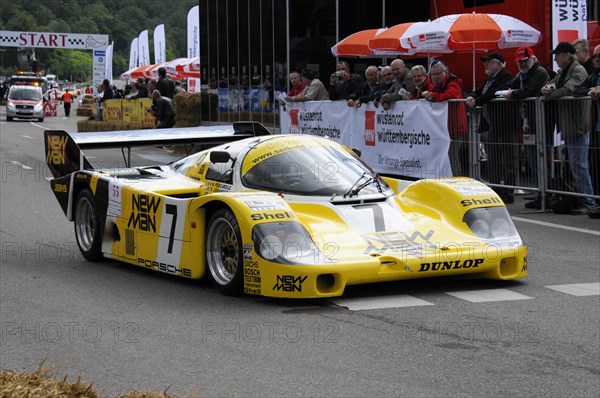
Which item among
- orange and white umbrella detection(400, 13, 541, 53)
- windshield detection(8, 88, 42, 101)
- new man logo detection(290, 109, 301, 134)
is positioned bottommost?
new man logo detection(290, 109, 301, 134)

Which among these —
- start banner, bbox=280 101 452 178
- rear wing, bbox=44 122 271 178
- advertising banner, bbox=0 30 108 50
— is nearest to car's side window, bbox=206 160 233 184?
rear wing, bbox=44 122 271 178

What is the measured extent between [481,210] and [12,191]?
10291mm

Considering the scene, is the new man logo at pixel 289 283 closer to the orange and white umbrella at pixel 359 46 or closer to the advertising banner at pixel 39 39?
the orange and white umbrella at pixel 359 46

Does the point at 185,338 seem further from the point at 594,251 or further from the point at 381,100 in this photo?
the point at 381,100

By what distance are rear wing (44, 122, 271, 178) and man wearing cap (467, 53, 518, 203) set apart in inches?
139

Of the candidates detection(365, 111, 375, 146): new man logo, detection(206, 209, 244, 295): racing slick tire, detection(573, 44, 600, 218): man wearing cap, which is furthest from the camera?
detection(365, 111, 375, 146): new man logo

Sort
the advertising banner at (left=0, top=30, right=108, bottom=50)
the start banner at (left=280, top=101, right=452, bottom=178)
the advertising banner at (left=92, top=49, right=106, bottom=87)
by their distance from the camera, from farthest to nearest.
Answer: the advertising banner at (left=0, top=30, right=108, bottom=50), the advertising banner at (left=92, top=49, right=106, bottom=87), the start banner at (left=280, top=101, right=452, bottom=178)

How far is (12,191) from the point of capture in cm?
1666

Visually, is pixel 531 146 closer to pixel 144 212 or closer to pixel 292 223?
pixel 144 212

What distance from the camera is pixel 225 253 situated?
7.76 metres

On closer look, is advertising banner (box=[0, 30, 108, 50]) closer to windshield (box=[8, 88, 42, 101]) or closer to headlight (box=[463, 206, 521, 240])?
windshield (box=[8, 88, 42, 101])

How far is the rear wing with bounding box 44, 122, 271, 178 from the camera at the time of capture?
10.6 m

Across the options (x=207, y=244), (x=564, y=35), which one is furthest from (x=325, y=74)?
(x=207, y=244)

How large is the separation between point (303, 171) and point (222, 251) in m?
1.00
